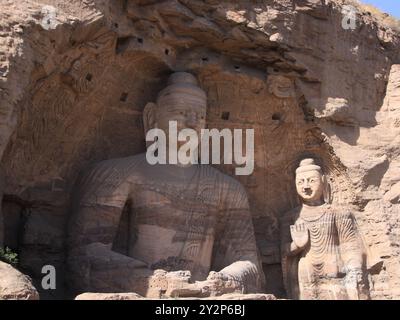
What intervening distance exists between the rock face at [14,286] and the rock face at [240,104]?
1717 millimetres

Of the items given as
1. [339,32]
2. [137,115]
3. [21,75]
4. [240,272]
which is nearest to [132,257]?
[240,272]

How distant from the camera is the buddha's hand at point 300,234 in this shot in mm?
8547

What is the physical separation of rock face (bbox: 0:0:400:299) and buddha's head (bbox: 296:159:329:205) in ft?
0.56

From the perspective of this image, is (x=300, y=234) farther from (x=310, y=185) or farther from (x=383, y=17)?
(x=383, y=17)

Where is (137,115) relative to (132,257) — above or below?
above

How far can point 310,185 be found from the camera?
8.74 meters

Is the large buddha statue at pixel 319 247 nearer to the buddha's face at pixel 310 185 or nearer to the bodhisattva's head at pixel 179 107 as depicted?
the buddha's face at pixel 310 185

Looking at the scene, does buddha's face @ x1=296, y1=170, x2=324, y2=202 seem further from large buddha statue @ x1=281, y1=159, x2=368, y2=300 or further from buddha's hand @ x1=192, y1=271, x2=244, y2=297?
buddha's hand @ x1=192, y1=271, x2=244, y2=297

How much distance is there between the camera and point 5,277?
5.59m

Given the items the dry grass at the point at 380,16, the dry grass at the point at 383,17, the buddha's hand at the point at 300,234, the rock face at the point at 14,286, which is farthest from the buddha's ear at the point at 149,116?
the rock face at the point at 14,286

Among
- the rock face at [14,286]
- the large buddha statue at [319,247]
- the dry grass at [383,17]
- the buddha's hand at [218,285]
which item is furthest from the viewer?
the dry grass at [383,17]

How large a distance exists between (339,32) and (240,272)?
3.14 meters

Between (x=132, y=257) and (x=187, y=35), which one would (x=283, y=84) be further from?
(x=132, y=257)

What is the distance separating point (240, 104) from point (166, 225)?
5.78ft
